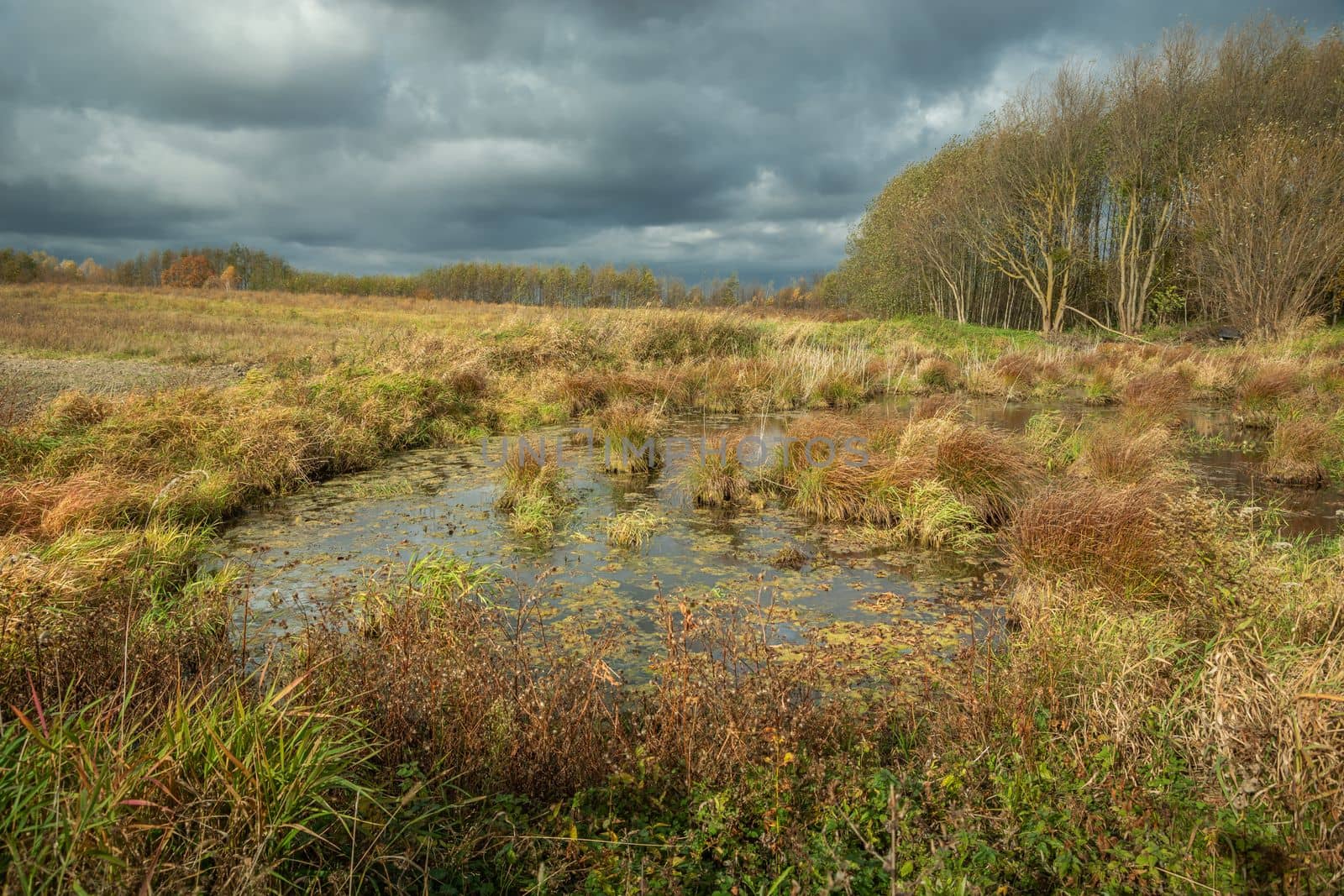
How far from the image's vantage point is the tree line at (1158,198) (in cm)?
1958

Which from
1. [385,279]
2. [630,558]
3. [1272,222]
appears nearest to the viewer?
[630,558]

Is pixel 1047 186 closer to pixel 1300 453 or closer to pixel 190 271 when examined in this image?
pixel 1300 453

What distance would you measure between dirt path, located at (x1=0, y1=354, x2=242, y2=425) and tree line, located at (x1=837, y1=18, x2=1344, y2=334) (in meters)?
25.7

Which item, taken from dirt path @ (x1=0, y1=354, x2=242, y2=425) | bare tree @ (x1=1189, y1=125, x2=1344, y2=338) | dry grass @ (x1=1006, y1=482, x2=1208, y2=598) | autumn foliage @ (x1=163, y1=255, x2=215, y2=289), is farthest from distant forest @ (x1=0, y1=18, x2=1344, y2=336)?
autumn foliage @ (x1=163, y1=255, x2=215, y2=289)

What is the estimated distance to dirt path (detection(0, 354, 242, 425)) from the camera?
9.70 metres

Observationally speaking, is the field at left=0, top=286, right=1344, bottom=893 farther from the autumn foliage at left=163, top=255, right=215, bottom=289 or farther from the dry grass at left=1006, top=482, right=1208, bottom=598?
the autumn foliage at left=163, top=255, right=215, bottom=289

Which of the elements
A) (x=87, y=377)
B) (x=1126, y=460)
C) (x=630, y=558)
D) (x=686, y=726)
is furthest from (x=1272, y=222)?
(x=87, y=377)

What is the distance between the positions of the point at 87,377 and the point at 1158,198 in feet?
112

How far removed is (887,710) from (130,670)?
3.16 metres

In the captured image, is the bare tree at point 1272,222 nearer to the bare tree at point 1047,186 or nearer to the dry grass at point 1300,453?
the bare tree at point 1047,186

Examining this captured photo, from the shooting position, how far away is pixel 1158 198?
27.7 metres

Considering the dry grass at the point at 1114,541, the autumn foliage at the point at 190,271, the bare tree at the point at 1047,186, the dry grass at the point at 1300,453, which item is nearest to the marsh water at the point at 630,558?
the dry grass at the point at 1300,453

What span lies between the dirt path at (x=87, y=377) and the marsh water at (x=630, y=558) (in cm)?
439

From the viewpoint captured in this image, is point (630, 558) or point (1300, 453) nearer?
point (630, 558)
